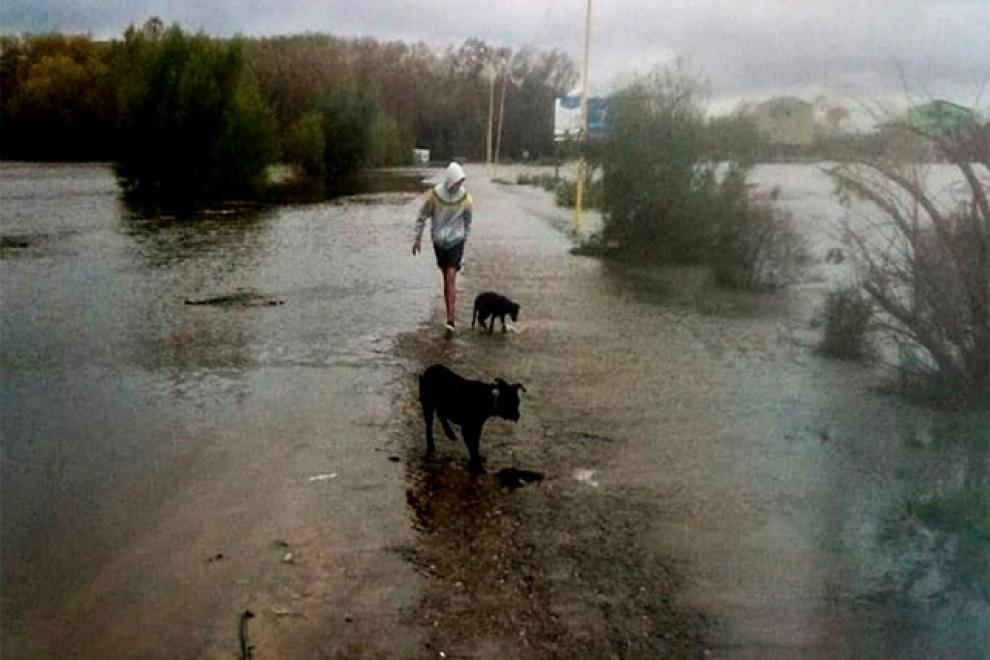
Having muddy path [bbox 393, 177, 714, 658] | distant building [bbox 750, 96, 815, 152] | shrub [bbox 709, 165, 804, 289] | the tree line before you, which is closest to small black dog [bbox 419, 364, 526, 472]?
muddy path [bbox 393, 177, 714, 658]

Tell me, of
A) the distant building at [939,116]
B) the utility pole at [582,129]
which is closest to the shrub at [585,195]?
the utility pole at [582,129]

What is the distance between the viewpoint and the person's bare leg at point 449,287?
7.13 metres

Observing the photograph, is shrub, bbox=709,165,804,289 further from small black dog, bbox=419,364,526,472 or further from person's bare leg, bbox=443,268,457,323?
small black dog, bbox=419,364,526,472

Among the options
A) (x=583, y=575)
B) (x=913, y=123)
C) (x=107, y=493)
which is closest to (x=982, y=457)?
(x=913, y=123)

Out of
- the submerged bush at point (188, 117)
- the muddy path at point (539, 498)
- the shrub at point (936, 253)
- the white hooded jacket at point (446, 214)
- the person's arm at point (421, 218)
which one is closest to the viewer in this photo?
the muddy path at point (539, 498)

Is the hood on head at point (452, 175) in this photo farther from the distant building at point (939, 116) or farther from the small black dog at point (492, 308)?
the distant building at point (939, 116)

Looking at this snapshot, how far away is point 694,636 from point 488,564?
2.92 ft

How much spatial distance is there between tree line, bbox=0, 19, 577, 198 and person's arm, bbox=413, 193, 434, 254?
789mm

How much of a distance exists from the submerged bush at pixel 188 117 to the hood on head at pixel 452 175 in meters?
0.87

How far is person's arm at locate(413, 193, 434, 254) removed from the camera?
6.54 metres

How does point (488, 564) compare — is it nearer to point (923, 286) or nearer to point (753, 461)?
point (753, 461)

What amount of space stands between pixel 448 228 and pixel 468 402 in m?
1.21

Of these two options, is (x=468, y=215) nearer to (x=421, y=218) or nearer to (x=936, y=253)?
(x=421, y=218)

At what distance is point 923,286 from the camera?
598 centimetres
